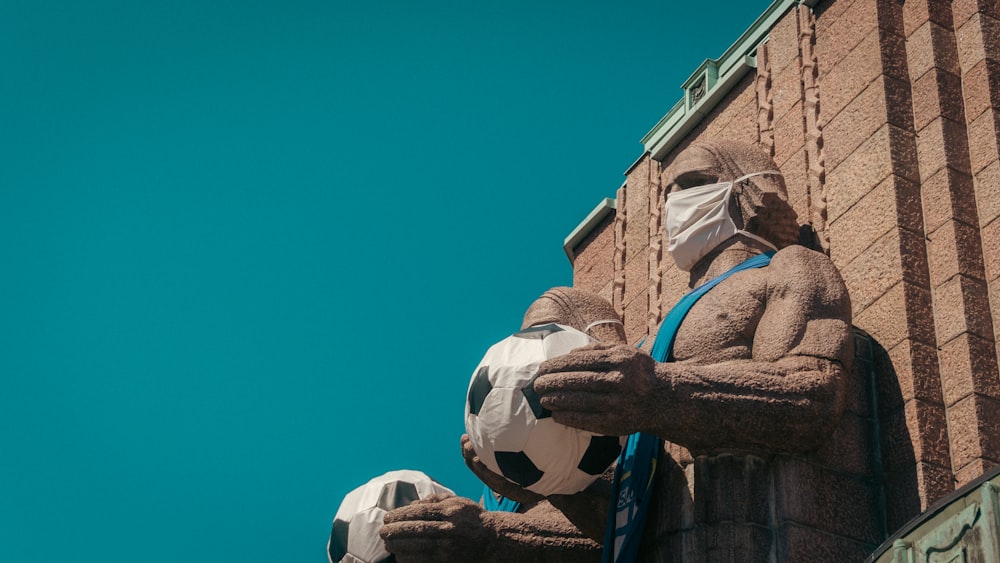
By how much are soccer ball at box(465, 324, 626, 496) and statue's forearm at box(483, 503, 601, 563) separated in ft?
3.03

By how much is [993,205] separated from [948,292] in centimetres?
68

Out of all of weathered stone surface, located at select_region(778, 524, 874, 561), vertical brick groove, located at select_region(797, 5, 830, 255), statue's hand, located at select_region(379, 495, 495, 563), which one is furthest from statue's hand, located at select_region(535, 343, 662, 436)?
vertical brick groove, located at select_region(797, 5, 830, 255)

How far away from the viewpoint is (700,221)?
975 cm

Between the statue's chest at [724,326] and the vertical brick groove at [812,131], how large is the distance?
1.39m

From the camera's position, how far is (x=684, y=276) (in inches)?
457

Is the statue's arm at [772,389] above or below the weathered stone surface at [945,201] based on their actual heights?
below

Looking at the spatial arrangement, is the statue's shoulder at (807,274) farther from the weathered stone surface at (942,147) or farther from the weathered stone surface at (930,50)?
the weathered stone surface at (930,50)

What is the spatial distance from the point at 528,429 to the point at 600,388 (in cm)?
60

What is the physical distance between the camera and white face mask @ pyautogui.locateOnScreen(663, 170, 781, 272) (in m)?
9.69

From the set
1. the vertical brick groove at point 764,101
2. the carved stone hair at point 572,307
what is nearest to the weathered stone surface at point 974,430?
the carved stone hair at point 572,307

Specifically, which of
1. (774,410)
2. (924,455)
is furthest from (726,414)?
(924,455)

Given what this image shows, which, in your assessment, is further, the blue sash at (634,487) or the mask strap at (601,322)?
the mask strap at (601,322)

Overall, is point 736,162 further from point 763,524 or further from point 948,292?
point 763,524

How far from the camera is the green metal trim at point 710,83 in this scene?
11875 millimetres
